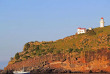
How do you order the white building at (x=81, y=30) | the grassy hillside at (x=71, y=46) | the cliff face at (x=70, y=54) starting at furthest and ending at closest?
the white building at (x=81, y=30) → the grassy hillside at (x=71, y=46) → the cliff face at (x=70, y=54)

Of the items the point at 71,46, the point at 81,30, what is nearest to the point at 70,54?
the point at 71,46

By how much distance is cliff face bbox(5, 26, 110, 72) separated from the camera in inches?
4309

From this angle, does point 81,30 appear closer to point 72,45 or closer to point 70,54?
point 72,45

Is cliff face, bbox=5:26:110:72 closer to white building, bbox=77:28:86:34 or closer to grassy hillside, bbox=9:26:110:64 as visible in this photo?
grassy hillside, bbox=9:26:110:64

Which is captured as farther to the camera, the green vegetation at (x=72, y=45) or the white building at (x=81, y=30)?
the white building at (x=81, y=30)

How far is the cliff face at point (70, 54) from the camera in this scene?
10944 centimetres

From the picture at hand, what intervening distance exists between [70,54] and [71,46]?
912 cm

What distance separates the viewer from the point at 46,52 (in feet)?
443

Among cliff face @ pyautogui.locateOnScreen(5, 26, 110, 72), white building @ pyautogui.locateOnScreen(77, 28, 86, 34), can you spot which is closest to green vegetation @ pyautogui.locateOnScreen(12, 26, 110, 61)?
cliff face @ pyautogui.locateOnScreen(5, 26, 110, 72)

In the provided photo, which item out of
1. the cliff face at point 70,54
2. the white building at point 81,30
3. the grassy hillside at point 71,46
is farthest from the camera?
the white building at point 81,30

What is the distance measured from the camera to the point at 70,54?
12056 centimetres

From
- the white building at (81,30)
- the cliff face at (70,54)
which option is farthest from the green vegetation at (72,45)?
the white building at (81,30)

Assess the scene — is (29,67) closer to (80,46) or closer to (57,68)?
(57,68)

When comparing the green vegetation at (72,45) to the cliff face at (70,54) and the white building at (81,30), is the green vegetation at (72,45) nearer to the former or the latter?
the cliff face at (70,54)
